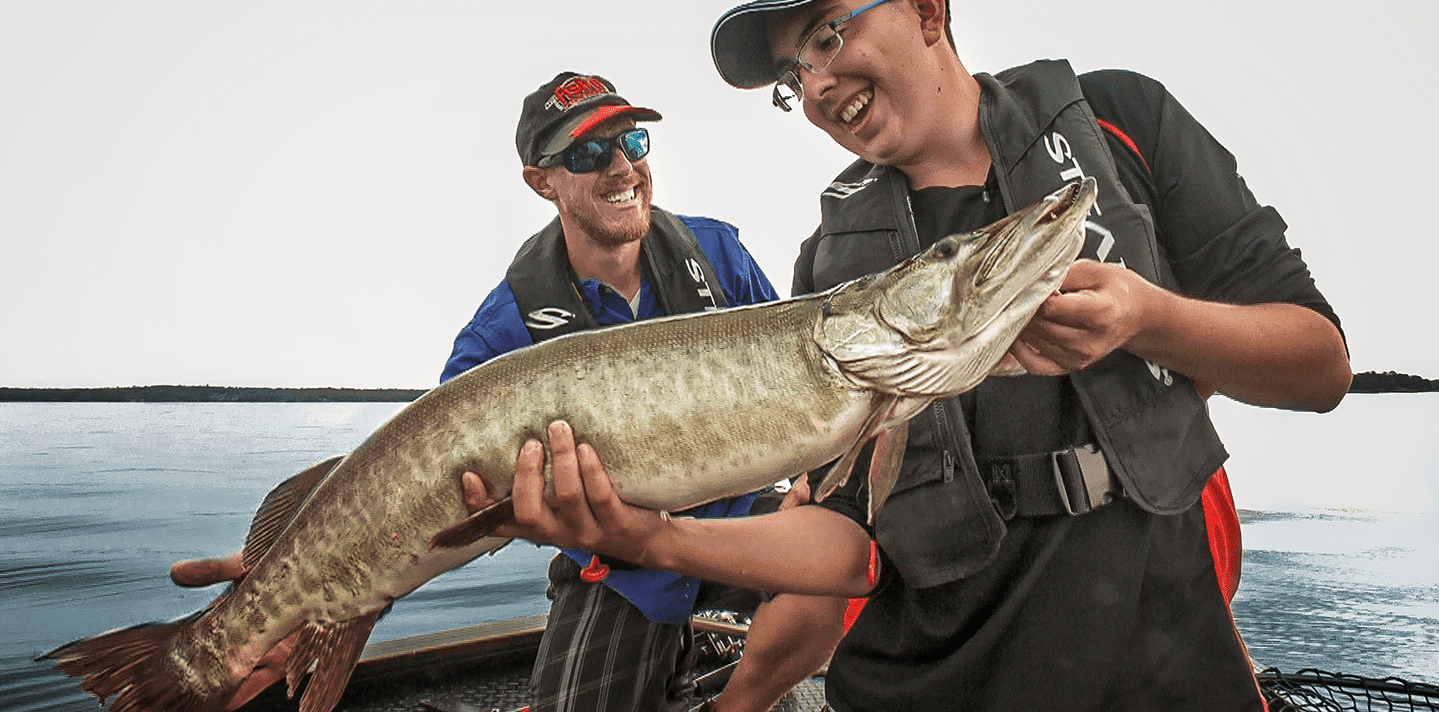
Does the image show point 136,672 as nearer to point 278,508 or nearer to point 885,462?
point 278,508

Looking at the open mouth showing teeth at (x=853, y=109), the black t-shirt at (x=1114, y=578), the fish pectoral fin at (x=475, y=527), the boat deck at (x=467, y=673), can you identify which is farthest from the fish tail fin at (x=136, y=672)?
the open mouth showing teeth at (x=853, y=109)

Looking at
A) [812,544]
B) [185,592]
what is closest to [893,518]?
[812,544]

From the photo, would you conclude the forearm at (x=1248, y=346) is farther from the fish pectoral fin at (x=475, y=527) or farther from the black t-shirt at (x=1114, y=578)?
the fish pectoral fin at (x=475, y=527)

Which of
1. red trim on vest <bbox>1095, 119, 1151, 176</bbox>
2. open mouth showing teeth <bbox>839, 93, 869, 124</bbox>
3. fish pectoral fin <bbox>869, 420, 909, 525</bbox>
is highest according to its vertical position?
open mouth showing teeth <bbox>839, 93, 869, 124</bbox>

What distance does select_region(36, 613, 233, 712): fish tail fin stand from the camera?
2.06 metres

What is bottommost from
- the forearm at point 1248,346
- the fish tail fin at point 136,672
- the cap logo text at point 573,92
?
the fish tail fin at point 136,672

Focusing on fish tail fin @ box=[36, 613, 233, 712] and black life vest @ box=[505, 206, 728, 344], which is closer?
fish tail fin @ box=[36, 613, 233, 712]

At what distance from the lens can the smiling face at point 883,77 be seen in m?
1.81

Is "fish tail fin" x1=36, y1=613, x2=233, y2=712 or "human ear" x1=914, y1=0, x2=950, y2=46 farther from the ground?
"human ear" x1=914, y1=0, x2=950, y2=46

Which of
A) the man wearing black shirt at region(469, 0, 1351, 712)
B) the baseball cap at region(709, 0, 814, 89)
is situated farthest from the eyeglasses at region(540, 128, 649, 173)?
the man wearing black shirt at region(469, 0, 1351, 712)

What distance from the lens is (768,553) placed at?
6.13 feet

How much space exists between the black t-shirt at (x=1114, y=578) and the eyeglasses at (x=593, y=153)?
2.19 metres

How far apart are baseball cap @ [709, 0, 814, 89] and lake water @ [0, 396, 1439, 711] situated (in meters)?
2.02

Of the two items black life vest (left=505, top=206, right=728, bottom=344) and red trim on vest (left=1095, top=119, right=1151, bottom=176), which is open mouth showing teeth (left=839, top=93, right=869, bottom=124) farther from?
black life vest (left=505, top=206, right=728, bottom=344)
